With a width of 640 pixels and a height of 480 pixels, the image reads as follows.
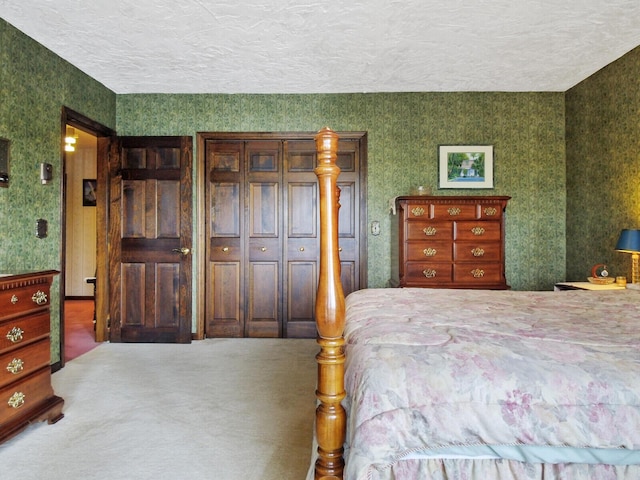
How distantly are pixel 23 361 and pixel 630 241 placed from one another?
161 inches

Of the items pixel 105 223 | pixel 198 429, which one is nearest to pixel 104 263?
pixel 105 223

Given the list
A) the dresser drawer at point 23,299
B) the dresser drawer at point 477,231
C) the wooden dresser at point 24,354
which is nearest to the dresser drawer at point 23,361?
the wooden dresser at point 24,354

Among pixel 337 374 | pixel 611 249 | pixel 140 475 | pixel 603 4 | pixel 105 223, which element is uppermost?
pixel 603 4

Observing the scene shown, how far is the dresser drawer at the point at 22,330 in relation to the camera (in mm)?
2201

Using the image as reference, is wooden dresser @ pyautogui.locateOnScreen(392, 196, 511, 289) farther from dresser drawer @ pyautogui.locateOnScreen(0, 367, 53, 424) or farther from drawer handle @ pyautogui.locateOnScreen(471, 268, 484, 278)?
dresser drawer @ pyautogui.locateOnScreen(0, 367, 53, 424)

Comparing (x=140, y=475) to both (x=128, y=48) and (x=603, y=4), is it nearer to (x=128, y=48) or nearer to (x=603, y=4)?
(x=128, y=48)

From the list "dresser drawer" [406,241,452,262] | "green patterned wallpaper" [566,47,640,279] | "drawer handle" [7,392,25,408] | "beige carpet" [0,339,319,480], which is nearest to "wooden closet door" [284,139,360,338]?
"beige carpet" [0,339,319,480]

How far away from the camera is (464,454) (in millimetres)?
1180

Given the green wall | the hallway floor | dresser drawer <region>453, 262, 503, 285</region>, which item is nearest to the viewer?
dresser drawer <region>453, 262, 503, 285</region>

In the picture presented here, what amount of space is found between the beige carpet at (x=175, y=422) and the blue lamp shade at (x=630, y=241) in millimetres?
2546

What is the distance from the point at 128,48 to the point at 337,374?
3.40 m

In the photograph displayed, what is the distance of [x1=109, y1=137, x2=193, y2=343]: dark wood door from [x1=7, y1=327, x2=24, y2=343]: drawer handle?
7.03 ft

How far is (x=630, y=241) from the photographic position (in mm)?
3053

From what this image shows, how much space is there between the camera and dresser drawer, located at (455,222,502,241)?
3.86m
